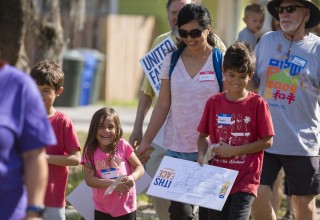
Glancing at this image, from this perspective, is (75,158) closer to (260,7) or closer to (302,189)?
(302,189)

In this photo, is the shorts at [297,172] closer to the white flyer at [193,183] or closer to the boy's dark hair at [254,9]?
the white flyer at [193,183]

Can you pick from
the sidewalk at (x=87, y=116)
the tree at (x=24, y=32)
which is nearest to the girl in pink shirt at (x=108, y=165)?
the tree at (x=24, y=32)

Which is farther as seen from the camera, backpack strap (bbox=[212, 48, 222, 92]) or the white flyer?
backpack strap (bbox=[212, 48, 222, 92])

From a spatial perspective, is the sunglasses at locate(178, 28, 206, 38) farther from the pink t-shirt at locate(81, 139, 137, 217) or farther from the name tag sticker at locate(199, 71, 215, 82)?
the pink t-shirt at locate(81, 139, 137, 217)

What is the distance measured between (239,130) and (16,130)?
246 cm

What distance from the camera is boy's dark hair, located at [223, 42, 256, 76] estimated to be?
648 cm

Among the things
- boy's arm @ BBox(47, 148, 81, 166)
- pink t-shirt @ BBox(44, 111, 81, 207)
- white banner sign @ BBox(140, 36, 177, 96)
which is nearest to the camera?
boy's arm @ BBox(47, 148, 81, 166)

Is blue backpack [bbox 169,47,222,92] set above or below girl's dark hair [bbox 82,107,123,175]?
above

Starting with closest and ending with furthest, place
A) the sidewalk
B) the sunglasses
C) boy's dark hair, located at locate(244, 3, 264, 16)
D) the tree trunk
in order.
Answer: the sunglasses
boy's dark hair, located at locate(244, 3, 264, 16)
the tree trunk
the sidewalk

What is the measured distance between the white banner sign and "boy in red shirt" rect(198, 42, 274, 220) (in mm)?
1243

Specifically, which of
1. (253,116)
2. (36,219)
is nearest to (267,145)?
(253,116)

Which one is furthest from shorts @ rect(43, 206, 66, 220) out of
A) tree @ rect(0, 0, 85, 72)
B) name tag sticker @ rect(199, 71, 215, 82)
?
tree @ rect(0, 0, 85, 72)

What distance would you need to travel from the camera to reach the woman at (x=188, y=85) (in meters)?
6.86

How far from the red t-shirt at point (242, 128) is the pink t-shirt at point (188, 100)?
0.35 metres
